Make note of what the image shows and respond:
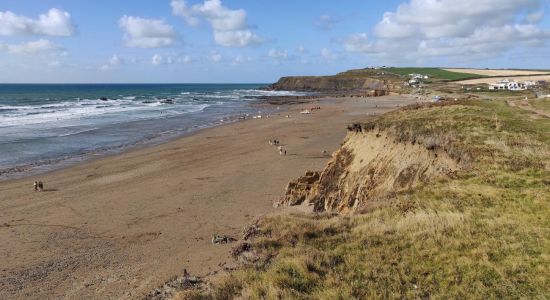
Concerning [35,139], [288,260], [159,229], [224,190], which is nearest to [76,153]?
[35,139]

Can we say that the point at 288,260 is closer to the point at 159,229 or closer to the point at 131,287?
the point at 131,287

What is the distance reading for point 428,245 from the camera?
31.8ft

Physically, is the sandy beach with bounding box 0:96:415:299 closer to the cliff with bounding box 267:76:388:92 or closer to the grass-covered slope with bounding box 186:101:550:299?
Answer: the grass-covered slope with bounding box 186:101:550:299

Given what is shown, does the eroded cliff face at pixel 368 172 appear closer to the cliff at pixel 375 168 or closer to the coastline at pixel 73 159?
the cliff at pixel 375 168

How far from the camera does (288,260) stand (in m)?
9.64

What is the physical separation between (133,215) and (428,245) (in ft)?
44.2

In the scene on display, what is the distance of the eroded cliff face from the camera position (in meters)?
15.6

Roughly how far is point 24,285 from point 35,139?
33.6m

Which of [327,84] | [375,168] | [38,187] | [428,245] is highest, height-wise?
[327,84]

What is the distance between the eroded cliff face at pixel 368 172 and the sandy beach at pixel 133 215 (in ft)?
7.54

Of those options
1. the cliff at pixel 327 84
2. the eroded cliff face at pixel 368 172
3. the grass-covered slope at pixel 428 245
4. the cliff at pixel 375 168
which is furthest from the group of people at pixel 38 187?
the cliff at pixel 327 84

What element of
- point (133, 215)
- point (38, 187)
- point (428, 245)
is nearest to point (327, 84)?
point (38, 187)

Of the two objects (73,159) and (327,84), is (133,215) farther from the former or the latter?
(327,84)

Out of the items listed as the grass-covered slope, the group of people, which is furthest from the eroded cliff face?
the group of people
